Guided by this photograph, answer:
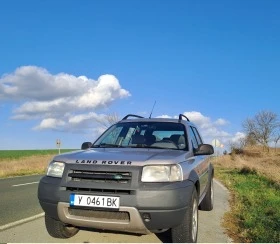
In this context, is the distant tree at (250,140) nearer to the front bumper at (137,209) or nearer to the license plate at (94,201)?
the front bumper at (137,209)

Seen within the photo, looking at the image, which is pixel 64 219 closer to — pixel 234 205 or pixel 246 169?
pixel 234 205

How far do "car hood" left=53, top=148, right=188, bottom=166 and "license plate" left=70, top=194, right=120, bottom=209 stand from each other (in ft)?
1.47

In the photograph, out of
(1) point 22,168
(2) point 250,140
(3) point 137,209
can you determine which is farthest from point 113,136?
(2) point 250,140

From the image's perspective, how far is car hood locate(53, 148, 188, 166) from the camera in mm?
4953

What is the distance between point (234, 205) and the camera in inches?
384

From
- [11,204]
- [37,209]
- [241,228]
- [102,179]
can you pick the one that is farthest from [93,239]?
[11,204]

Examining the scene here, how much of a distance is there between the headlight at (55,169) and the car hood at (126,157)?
0.07 metres

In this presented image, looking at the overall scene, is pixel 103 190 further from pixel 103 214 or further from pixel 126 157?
pixel 126 157

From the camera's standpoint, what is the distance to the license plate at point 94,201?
4.72m

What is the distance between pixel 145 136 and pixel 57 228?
82.0 inches

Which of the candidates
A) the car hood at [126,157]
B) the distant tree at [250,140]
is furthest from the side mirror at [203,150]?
the distant tree at [250,140]

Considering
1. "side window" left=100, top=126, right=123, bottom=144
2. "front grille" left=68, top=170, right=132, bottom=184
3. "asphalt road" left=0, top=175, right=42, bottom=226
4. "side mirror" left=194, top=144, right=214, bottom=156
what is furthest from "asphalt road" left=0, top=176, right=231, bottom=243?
"side window" left=100, top=126, right=123, bottom=144

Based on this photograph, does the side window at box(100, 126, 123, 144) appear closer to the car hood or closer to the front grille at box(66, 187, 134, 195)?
the car hood

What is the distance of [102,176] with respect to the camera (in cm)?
487
